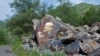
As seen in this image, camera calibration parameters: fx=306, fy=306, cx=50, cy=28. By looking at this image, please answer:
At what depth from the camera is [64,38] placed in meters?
15.9

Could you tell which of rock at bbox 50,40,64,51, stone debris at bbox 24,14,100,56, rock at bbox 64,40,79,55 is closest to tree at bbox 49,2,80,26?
stone debris at bbox 24,14,100,56

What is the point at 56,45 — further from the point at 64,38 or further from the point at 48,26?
the point at 48,26

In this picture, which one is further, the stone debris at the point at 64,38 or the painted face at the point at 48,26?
the painted face at the point at 48,26

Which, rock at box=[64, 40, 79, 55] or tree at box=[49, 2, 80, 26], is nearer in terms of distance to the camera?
rock at box=[64, 40, 79, 55]

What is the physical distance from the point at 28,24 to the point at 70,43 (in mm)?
12945

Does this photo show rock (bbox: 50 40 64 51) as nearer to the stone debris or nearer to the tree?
the stone debris

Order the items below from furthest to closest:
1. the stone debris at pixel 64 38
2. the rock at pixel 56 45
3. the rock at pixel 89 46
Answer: the rock at pixel 56 45, the stone debris at pixel 64 38, the rock at pixel 89 46

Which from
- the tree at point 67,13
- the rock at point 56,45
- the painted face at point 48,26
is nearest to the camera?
the rock at point 56,45

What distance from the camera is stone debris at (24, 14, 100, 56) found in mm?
13973

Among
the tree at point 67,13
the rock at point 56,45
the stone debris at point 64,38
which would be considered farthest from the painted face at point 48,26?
the tree at point 67,13

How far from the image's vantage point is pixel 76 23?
3438 centimetres

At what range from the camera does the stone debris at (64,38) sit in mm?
13973

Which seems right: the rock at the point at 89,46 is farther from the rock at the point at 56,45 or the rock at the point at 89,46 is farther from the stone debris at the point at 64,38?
the rock at the point at 56,45

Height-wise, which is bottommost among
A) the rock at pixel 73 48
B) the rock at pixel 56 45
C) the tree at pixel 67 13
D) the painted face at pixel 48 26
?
the rock at pixel 73 48
